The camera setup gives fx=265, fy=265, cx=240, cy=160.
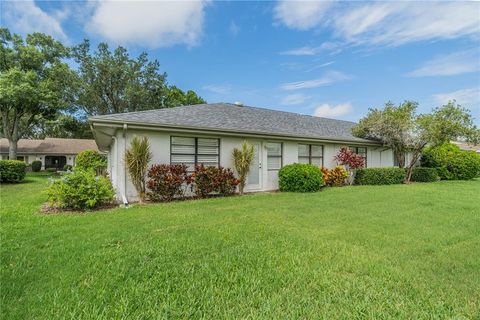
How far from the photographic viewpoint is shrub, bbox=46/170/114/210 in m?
7.32

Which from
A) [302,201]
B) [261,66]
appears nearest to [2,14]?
[302,201]

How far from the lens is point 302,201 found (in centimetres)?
880

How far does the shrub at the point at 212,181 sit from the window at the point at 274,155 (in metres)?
2.53

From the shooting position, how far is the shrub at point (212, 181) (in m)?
9.55

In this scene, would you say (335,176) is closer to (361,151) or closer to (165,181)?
(361,151)

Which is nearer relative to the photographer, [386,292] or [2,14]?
[386,292]

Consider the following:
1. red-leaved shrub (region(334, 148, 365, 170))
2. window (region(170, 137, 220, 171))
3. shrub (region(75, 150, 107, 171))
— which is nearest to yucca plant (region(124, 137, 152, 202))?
window (region(170, 137, 220, 171))

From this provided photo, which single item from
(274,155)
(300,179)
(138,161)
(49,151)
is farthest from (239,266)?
(49,151)

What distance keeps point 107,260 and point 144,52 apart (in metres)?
31.3

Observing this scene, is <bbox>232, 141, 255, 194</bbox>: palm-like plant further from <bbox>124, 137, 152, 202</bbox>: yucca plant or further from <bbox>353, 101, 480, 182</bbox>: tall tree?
<bbox>353, 101, 480, 182</bbox>: tall tree

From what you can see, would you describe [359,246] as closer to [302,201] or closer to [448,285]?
[448,285]

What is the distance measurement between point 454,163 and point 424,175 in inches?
122

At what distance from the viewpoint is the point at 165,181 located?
8.76m

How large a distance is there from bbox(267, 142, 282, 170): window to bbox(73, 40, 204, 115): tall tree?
2170 centimetres
